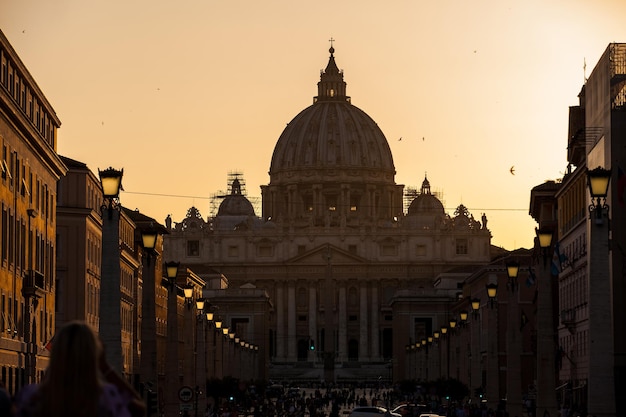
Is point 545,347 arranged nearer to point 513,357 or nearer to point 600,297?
point 600,297

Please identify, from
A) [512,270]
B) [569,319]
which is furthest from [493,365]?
[569,319]

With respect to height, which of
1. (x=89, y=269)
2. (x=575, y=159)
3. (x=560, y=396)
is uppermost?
(x=575, y=159)

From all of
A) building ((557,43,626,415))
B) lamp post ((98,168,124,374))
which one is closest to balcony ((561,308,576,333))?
building ((557,43,626,415))

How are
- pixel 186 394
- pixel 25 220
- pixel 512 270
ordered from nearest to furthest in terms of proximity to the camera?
pixel 186 394
pixel 512 270
pixel 25 220

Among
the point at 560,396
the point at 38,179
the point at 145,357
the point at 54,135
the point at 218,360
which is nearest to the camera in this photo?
the point at 145,357

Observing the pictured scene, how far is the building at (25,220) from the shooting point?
1767 inches

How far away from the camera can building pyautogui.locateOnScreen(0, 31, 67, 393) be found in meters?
44.9

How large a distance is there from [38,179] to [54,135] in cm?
578

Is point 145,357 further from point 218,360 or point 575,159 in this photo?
point 218,360

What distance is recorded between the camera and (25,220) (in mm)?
50094

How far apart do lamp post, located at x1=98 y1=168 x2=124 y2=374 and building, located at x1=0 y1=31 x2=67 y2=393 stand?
15.3 meters

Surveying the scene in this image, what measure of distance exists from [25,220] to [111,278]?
76.2 feet

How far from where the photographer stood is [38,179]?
52.9 metres

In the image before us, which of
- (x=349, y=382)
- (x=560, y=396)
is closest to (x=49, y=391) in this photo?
(x=560, y=396)
